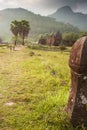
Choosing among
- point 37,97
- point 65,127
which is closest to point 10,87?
point 37,97

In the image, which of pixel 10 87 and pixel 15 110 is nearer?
pixel 15 110

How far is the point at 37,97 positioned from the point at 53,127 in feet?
9.18

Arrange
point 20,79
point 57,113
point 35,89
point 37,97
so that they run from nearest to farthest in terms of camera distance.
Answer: point 57,113, point 37,97, point 35,89, point 20,79

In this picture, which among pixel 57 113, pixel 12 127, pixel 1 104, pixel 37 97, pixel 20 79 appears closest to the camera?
pixel 12 127

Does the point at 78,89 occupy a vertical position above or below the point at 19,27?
below

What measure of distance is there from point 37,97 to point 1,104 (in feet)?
5.24

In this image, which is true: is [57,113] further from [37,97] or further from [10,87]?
[10,87]

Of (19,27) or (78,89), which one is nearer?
(78,89)

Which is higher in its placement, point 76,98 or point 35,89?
point 76,98

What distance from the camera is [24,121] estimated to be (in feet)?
20.8

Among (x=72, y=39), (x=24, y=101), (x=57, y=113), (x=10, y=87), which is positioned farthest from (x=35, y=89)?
(x=72, y=39)

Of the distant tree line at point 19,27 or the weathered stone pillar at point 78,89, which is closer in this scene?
the weathered stone pillar at point 78,89

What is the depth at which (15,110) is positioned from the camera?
282 inches

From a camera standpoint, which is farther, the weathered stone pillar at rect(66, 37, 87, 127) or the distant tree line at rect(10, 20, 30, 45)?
the distant tree line at rect(10, 20, 30, 45)
